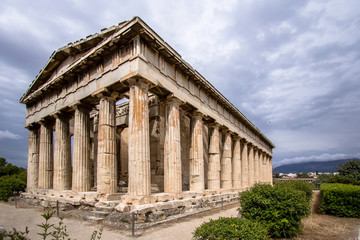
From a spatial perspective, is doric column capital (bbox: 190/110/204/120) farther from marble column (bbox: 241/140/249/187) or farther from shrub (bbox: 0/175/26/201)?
shrub (bbox: 0/175/26/201)

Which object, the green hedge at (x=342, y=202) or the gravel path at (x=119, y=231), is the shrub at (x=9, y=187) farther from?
the green hedge at (x=342, y=202)

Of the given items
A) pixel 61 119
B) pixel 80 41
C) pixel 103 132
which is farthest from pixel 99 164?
pixel 80 41

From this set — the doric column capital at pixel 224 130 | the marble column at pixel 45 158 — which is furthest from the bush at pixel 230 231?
the marble column at pixel 45 158

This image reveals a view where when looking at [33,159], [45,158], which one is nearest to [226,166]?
[45,158]

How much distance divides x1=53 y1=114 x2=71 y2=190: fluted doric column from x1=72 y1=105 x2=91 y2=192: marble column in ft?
7.36

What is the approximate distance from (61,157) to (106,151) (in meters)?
5.34

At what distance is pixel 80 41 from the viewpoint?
14070 millimetres

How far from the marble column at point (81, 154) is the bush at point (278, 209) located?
917cm

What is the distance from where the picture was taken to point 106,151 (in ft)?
38.2

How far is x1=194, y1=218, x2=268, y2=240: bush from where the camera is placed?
509cm

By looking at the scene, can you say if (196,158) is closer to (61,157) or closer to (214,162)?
(214,162)

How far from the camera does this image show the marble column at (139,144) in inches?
398

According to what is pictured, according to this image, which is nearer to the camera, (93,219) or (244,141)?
(93,219)

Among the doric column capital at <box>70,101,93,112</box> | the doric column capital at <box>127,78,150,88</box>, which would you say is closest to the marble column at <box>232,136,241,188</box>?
the doric column capital at <box>70,101,93,112</box>
